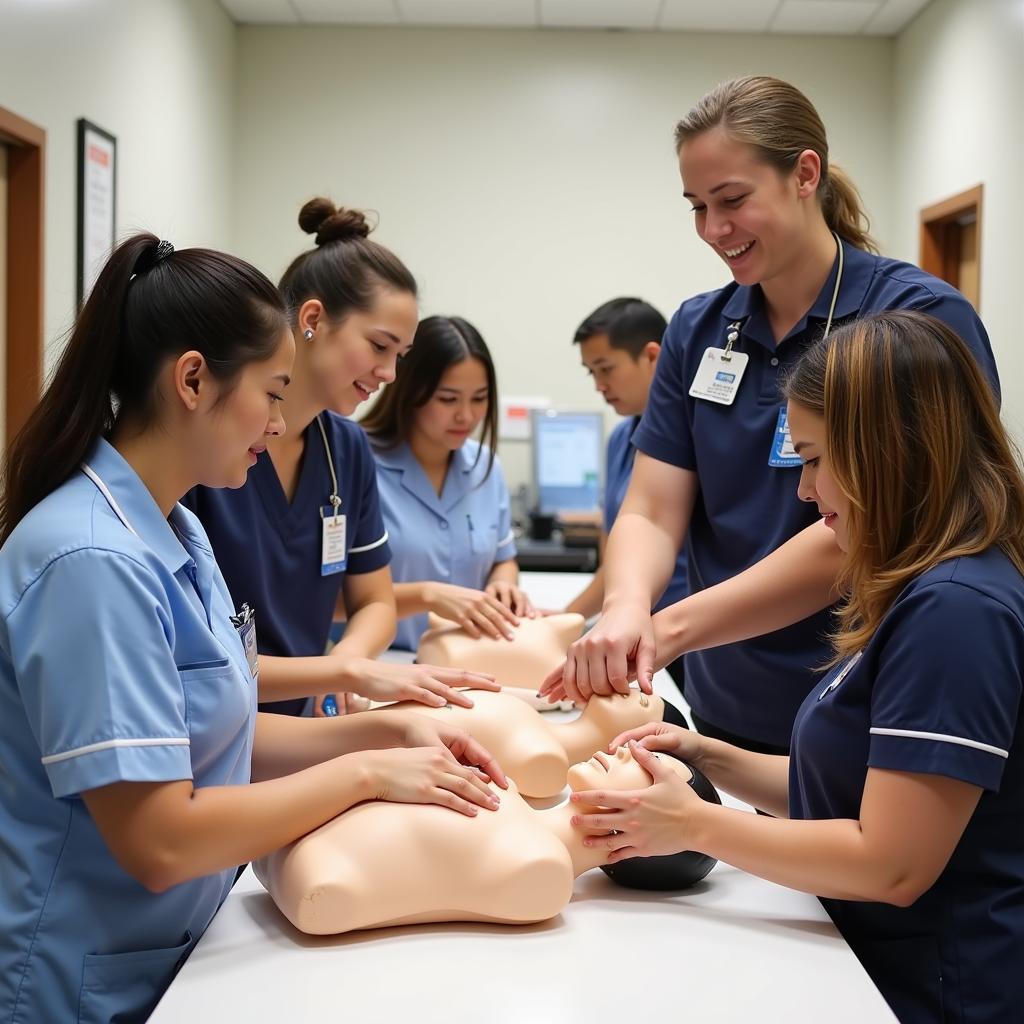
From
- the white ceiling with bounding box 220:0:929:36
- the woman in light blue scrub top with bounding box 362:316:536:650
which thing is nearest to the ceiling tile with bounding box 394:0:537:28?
the white ceiling with bounding box 220:0:929:36

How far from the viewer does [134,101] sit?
4086 mm

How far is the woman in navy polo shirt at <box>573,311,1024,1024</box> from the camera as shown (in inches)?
41.8

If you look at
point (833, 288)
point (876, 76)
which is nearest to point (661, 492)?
point (833, 288)

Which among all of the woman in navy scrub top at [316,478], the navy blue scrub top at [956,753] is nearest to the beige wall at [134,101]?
the woman in navy scrub top at [316,478]

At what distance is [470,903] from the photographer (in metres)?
1.11

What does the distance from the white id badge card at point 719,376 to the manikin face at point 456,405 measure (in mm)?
929

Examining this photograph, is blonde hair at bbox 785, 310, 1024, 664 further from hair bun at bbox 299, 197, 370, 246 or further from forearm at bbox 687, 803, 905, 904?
hair bun at bbox 299, 197, 370, 246

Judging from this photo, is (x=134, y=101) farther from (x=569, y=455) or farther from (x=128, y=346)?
(x=128, y=346)

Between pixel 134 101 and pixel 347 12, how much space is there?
158 cm

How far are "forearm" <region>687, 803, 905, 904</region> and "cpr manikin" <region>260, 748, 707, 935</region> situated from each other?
0.53ft

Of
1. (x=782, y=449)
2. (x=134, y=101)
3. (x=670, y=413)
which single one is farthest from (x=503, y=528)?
(x=134, y=101)

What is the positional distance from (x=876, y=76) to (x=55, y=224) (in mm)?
3989

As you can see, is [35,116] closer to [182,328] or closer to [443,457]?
[443,457]

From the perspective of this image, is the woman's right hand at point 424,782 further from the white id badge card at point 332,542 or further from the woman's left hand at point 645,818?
the white id badge card at point 332,542
